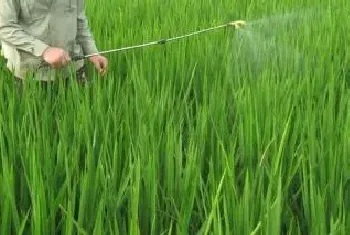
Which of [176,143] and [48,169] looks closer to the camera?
[48,169]

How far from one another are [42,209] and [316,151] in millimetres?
641

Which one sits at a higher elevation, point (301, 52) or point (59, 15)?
point (59, 15)

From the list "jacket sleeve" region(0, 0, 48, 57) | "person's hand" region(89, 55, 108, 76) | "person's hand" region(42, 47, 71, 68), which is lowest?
"person's hand" region(89, 55, 108, 76)

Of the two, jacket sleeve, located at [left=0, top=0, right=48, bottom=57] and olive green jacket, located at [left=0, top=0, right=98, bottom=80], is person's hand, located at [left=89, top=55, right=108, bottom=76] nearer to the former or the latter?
olive green jacket, located at [left=0, top=0, right=98, bottom=80]

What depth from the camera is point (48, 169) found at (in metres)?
1.14

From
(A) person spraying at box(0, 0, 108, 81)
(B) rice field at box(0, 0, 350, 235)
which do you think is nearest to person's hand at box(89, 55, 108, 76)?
(A) person spraying at box(0, 0, 108, 81)

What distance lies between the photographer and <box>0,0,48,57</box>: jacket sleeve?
6.21ft

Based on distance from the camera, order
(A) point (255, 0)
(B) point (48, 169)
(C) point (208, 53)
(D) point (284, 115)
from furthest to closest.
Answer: (A) point (255, 0), (C) point (208, 53), (D) point (284, 115), (B) point (48, 169)

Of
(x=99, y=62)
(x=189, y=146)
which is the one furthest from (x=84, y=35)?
(x=189, y=146)

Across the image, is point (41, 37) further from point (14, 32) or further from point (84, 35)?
point (84, 35)

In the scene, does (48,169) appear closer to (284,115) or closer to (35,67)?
(284,115)

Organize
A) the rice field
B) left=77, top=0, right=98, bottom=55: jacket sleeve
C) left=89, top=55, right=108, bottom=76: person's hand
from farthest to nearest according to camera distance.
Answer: left=77, top=0, right=98, bottom=55: jacket sleeve
left=89, top=55, right=108, bottom=76: person's hand
the rice field

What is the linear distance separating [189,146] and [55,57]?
784 mm

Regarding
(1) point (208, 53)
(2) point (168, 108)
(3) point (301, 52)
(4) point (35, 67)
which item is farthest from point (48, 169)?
(3) point (301, 52)
